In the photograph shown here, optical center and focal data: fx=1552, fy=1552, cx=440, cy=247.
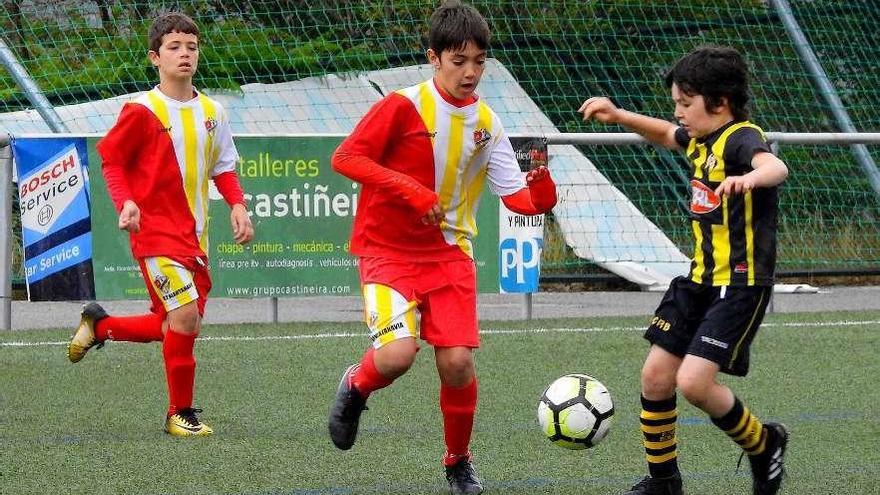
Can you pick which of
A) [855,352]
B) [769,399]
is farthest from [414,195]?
[855,352]

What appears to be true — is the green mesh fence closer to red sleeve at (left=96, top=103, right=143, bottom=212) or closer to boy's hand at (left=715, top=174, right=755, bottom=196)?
red sleeve at (left=96, top=103, right=143, bottom=212)

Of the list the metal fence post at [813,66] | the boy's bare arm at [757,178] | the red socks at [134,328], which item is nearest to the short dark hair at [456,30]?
the boy's bare arm at [757,178]

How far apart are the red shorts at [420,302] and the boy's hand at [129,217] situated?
1.13 metres

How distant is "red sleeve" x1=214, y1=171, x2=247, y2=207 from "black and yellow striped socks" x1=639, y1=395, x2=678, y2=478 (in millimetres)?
2169

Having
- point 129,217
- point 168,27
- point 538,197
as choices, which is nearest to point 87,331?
Answer: point 129,217

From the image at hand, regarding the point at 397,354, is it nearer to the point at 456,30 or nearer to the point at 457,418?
the point at 457,418

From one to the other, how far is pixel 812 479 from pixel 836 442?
71 cm

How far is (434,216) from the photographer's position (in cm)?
471

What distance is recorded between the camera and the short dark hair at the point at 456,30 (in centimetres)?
486

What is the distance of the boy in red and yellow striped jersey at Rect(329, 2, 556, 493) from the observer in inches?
193

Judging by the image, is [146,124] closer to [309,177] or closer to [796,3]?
[309,177]

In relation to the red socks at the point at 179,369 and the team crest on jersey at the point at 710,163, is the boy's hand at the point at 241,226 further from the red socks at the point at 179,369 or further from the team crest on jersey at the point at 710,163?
the team crest on jersey at the point at 710,163

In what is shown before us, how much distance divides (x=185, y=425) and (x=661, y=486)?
201 cm

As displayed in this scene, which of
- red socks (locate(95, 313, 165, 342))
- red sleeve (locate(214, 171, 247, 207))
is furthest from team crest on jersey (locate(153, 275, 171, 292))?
red socks (locate(95, 313, 165, 342))
